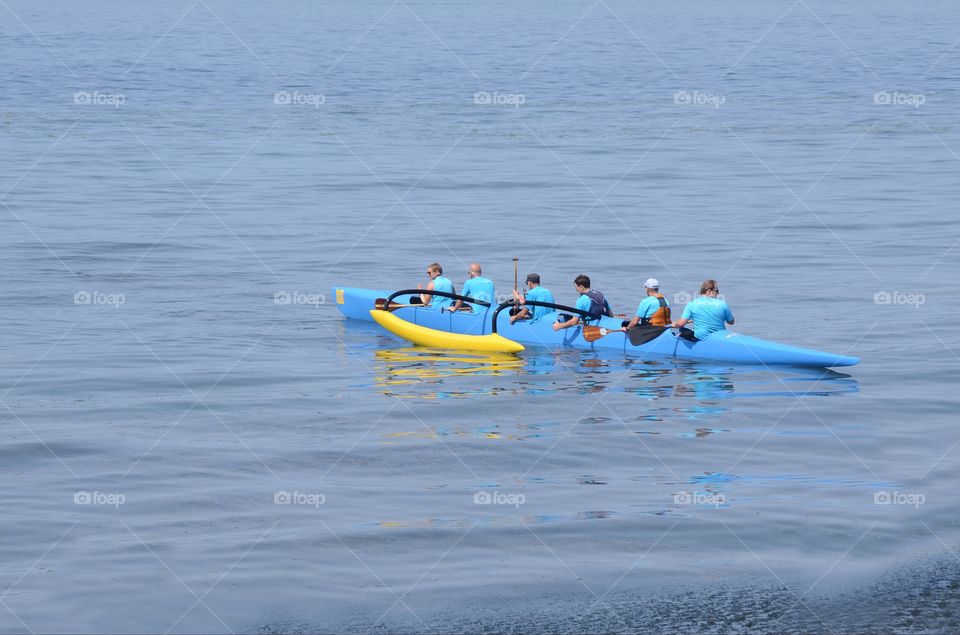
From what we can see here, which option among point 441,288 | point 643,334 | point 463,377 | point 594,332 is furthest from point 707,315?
point 441,288

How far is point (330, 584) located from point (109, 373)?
10980 mm

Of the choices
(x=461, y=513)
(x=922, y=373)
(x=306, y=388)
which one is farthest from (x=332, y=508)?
(x=922, y=373)

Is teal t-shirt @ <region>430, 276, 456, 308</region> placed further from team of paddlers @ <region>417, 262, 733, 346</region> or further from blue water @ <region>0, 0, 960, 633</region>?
blue water @ <region>0, 0, 960, 633</region>

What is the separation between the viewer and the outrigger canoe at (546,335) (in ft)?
73.2

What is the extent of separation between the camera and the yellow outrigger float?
23.8 m

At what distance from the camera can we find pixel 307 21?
13862cm

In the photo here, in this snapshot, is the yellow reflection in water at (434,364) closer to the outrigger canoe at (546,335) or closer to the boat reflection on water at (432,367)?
the boat reflection on water at (432,367)

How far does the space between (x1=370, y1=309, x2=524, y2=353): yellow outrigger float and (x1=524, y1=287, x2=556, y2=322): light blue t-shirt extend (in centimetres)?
65

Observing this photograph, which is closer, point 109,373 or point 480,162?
point 109,373

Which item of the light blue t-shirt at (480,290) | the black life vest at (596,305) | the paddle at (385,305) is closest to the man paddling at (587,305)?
the black life vest at (596,305)

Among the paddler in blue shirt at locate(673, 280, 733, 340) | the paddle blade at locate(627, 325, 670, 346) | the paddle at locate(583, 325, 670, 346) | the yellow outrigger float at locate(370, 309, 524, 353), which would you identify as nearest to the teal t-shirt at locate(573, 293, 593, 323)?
the paddle at locate(583, 325, 670, 346)

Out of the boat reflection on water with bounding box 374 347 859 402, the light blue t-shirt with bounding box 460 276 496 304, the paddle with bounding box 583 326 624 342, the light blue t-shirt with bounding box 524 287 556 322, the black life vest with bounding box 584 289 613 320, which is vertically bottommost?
the boat reflection on water with bounding box 374 347 859 402

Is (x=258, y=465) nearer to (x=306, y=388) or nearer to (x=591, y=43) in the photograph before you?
(x=306, y=388)

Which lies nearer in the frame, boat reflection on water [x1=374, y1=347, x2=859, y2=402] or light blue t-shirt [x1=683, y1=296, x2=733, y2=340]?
boat reflection on water [x1=374, y1=347, x2=859, y2=402]
